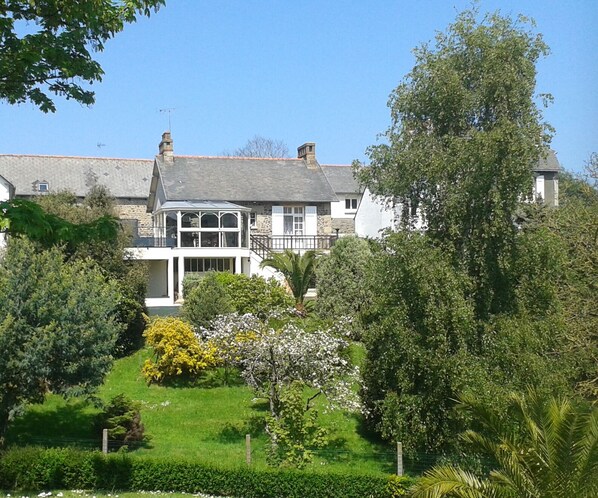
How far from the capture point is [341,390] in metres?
17.9

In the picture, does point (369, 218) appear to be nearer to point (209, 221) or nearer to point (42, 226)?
point (209, 221)

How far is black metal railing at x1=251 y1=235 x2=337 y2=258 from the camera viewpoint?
3766 centimetres

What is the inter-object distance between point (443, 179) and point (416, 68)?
2.70m

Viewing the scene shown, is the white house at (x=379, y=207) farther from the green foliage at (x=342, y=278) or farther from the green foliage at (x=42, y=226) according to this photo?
the green foliage at (x=42, y=226)

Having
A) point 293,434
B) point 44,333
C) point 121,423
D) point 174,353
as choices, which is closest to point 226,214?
point 174,353

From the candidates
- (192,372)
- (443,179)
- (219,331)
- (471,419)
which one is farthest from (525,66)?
(192,372)

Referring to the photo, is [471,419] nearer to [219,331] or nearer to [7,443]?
[219,331]

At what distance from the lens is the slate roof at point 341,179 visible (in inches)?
1943

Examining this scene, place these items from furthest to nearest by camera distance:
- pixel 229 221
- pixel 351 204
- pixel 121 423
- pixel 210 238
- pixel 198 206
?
pixel 351 204, pixel 229 221, pixel 210 238, pixel 198 206, pixel 121 423

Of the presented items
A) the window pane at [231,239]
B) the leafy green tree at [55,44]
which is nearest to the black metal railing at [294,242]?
the window pane at [231,239]

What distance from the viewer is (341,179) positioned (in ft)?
165

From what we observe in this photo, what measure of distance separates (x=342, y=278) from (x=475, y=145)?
12647 mm

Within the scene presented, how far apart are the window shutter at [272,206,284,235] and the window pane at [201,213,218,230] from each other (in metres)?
4.09

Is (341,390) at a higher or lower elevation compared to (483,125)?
lower
